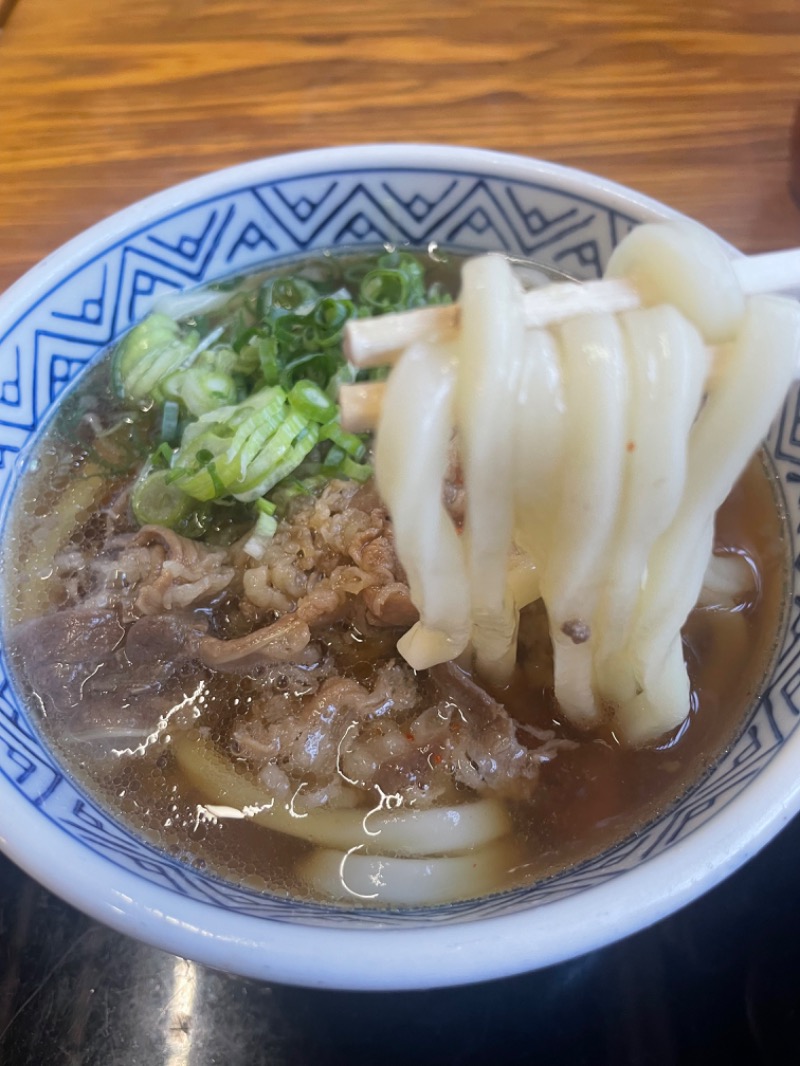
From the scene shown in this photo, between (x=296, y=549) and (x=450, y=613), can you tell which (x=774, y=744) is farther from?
(x=296, y=549)

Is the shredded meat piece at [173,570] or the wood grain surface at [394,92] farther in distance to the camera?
the wood grain surface at [394,92]

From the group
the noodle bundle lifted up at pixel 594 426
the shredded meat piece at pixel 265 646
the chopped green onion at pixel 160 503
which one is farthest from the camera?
the chopped green onion at pixel 160 503

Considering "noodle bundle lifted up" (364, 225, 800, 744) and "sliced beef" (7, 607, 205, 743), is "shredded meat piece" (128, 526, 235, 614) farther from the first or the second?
"noodle bundle lifted up" (364, 225, 800, 744)

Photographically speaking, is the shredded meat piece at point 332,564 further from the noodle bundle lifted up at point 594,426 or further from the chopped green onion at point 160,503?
the noodle bundle lifted up at point 594,426

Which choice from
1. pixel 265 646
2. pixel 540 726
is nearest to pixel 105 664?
pixel 265 646

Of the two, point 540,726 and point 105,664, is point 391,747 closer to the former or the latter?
point 540,726

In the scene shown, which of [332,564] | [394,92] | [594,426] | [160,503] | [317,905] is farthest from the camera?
[394,92]

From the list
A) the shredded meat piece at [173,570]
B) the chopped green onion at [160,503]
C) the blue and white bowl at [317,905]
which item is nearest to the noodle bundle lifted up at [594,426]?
the blue and white bowl at [317,905]

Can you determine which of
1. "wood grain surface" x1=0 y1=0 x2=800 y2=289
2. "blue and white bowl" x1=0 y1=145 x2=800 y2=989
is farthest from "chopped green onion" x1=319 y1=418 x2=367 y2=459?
"wood grain surface" x1=0 y1=0 x2=800 y2=289
